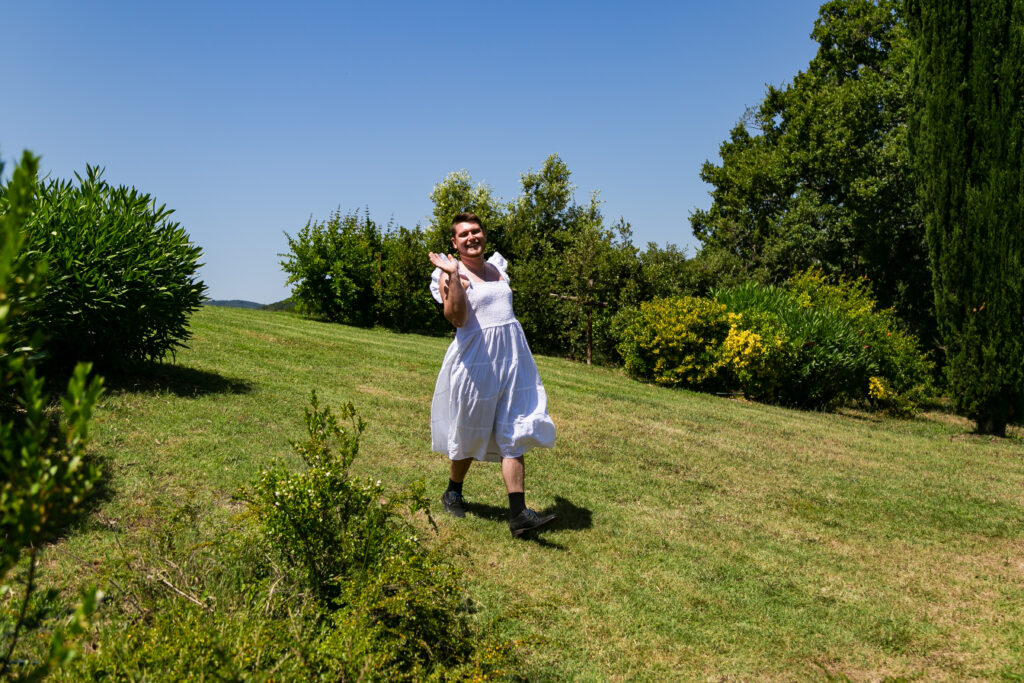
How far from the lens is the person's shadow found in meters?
4.87

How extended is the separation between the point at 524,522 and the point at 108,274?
14.8 ft

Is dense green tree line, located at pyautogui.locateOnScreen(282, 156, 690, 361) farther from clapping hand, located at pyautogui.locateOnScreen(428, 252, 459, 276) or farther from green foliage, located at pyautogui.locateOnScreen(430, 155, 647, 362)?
clapping hand, located at pyautogui.locateOnScreen(428, 252, 459, 276)

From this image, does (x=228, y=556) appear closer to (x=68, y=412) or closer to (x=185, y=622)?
(x=185, y=622)

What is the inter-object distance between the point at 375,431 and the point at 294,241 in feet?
49.7

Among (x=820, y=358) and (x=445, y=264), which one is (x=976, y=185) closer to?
(x=820, y=358)

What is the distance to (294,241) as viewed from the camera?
2066 cm

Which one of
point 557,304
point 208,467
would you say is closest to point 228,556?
point 208,467

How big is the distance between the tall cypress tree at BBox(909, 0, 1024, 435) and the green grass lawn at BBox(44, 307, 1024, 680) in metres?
2.11

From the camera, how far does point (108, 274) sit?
6.21 meters

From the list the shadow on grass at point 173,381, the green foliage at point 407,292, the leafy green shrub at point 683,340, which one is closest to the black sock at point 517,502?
the shadow on grass at point 173,381

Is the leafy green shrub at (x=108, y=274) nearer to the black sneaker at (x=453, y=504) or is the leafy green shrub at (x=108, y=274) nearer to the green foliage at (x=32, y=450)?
the black sneaker at (x=453, y=504)

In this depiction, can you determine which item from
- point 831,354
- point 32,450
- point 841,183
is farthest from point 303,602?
point 841,183

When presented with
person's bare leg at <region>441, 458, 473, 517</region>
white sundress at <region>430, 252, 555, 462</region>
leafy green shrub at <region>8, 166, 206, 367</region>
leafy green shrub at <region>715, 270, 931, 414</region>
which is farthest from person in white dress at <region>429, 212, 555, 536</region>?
leafy green shrub at <region>715, 270, 931, 414</region>

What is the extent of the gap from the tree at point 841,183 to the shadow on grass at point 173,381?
585 inches
